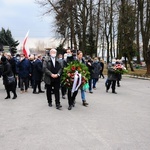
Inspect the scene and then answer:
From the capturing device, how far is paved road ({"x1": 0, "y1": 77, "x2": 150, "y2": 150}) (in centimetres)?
587

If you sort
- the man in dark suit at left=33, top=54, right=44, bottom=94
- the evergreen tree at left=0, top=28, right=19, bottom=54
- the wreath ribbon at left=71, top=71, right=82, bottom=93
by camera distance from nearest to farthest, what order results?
the wreath ribbon at left=71, top=71, right=82, bottom=93 → the man in dark suit at left=33, top=54, right=44, bottom=94 → the evergreen tree at left=0, top=28, right=19, bottom=54

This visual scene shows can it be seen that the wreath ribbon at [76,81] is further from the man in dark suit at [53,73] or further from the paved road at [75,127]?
the paved road at [75,127]

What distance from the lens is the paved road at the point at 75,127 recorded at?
587 cm

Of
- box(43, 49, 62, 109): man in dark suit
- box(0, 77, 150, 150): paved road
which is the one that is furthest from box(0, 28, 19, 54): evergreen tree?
box(43, 49, 62, 109): man in dark suit

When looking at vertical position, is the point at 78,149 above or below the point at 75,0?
below

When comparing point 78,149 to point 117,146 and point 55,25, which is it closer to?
point 117,146

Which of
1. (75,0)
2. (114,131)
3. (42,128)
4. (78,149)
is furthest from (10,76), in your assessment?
(75,0)

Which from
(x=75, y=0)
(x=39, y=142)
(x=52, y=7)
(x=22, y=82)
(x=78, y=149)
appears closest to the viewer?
(x=78, y=149)

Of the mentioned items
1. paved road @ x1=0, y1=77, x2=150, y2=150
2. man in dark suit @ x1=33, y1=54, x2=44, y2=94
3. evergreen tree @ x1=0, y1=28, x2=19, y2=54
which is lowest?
paved road @ x1=0, y1=77, x2=150, y2=150

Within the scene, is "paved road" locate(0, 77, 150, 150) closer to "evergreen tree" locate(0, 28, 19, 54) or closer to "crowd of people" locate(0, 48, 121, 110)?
"crowd of people" locate(0, 48, 121, 110)

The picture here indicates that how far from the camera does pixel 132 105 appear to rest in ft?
36.1

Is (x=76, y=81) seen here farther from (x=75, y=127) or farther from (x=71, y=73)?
(x=75, y=127)

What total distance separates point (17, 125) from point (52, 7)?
101 ft

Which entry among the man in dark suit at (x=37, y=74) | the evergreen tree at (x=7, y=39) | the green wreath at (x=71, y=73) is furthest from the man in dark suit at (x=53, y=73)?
the evergreen tree at (x=7, y=39)
